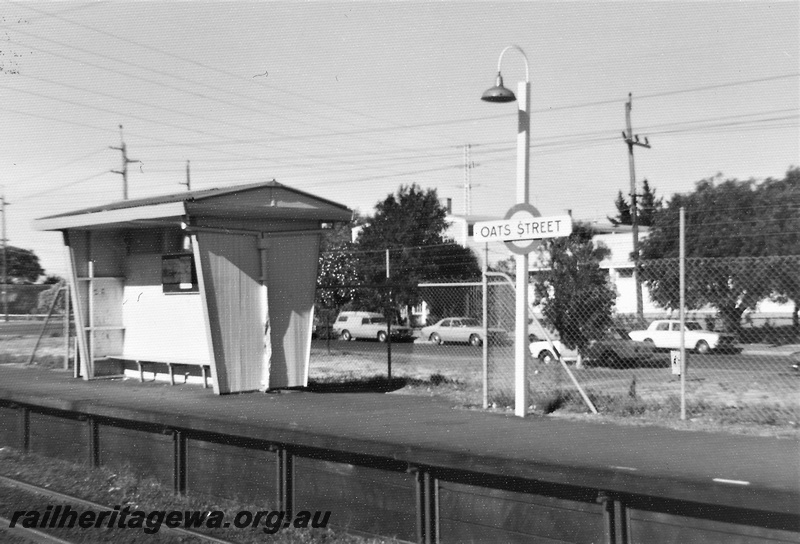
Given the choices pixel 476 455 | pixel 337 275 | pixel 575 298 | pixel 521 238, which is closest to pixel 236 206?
pixel 521 238

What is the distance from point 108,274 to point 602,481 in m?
14.7

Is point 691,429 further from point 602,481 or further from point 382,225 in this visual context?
point 382,225

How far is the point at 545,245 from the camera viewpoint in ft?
49.7

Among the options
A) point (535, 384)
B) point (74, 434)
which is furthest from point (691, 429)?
point (74, 434)

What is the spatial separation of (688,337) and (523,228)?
958 cm

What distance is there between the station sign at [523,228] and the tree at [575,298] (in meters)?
2.88

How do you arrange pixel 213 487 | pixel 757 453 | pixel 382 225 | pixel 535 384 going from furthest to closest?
pixel 382 225 → pixel 535 384 → pixel 757 453 → pixel 213 487

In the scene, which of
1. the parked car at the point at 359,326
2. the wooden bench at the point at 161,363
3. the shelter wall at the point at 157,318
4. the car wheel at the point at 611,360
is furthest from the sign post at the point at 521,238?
the parked car at the point at 359,326

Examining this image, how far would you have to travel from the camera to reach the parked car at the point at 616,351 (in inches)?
559

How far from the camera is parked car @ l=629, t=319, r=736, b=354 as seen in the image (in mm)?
12703

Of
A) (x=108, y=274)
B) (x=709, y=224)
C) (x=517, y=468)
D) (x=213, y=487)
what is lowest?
(x=213, y=487)

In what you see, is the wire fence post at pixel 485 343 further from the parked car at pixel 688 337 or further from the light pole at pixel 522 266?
the parked car at pixel 688 337

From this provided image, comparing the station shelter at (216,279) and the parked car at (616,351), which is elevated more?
the station shelter at (216,279)

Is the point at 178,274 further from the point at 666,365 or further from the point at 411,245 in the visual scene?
the point at 411,245
